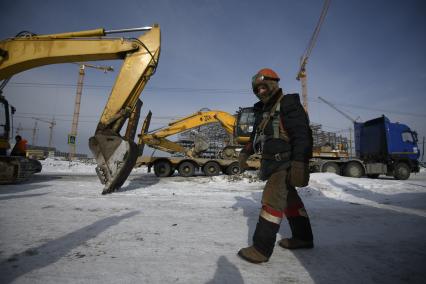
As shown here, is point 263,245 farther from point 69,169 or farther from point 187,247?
point 69,169

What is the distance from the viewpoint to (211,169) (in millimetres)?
13172

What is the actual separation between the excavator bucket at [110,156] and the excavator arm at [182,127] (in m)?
6.91

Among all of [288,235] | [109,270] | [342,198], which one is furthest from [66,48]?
[342,198]

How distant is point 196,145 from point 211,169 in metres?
1.83

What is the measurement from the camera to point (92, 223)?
10.8 ft

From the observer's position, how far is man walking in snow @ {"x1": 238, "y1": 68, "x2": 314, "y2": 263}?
2143mm

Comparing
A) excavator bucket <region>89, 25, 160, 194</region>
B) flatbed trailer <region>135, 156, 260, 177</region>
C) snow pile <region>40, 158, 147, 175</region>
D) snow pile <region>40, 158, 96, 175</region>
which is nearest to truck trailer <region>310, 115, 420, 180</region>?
flatbed trailer <region>135, 156, 260, 177</region>

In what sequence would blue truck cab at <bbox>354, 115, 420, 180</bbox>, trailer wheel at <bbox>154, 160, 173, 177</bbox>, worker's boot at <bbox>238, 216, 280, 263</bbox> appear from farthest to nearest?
blue truck cab at <bbox>354, 115, 420, 180</bbox> → trailer wheel at <bbox>154, 160, 173, 177</bbox> → worker's boot at <bbox>238, 216, 280, 263</bbox>

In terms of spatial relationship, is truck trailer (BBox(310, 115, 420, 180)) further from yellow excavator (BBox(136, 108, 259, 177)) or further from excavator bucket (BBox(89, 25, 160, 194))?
excavator bucket (BBox(89, 25, 160, 194))

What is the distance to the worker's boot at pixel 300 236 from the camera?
2.46 m

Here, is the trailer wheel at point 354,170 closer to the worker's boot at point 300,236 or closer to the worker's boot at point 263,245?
the worker's boot at point 300,236

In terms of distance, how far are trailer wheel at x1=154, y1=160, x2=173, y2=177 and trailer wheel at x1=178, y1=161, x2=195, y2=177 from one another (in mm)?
609

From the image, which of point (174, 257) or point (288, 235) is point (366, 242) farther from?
point (174, 257)

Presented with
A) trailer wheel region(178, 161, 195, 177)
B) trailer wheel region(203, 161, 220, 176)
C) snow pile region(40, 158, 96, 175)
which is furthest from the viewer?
A: snow pile region(40, 158, 96, 175)
